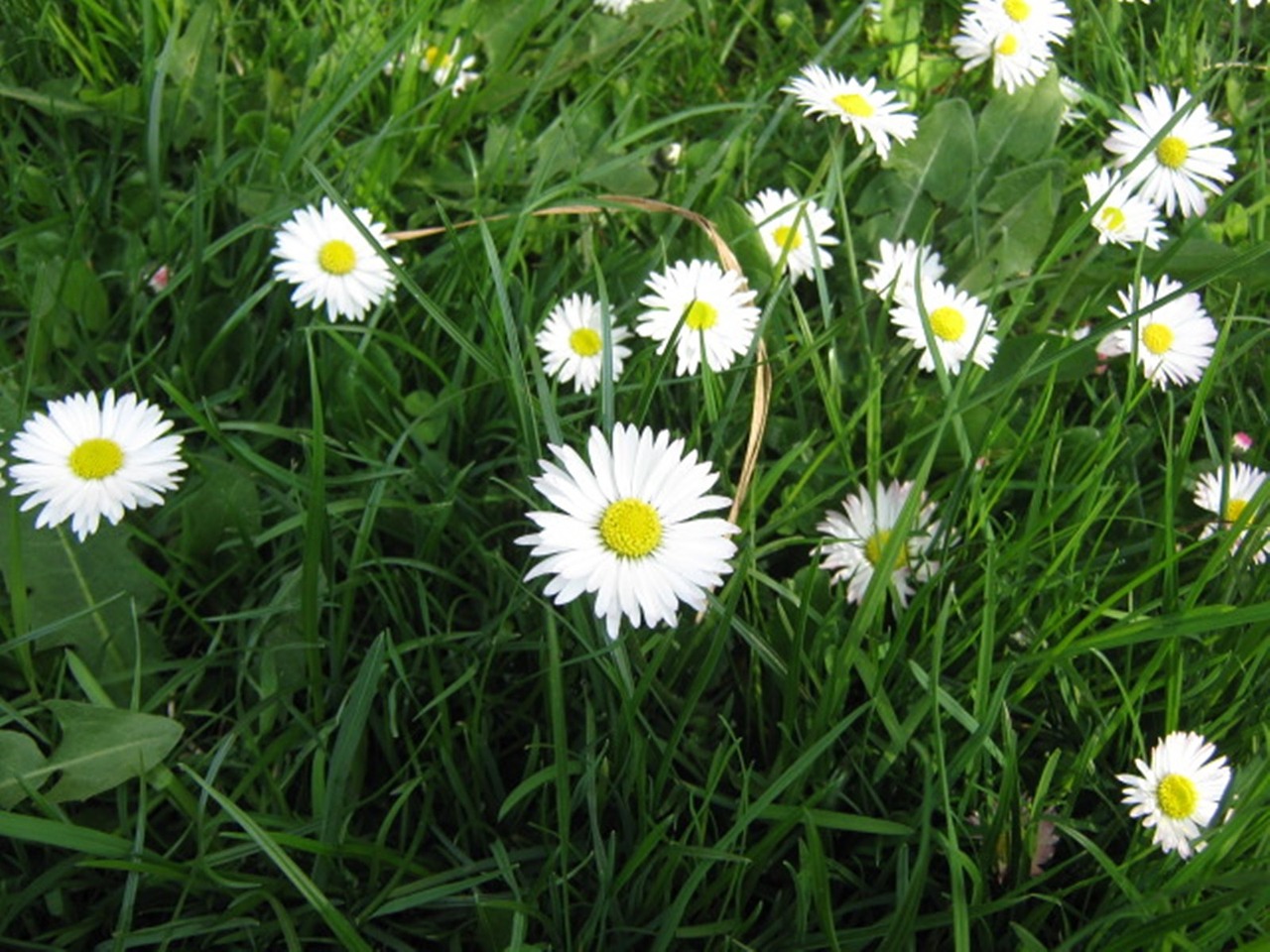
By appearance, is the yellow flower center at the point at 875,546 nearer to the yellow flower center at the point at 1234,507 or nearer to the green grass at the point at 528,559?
the green grass at the point at 528,559

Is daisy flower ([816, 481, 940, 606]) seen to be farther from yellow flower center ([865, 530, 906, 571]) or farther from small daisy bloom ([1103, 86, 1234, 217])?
small daisy bloom ([1103, 86, 1234, 217])

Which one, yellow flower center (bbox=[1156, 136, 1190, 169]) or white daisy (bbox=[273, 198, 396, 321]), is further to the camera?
yellow flower center (bbox=[1156, 136, 1190, 169])

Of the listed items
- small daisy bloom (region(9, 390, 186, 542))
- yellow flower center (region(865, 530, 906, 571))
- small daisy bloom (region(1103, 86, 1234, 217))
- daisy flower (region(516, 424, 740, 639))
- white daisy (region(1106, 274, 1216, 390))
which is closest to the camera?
daisy flower (region(516, 424, 740, 639))

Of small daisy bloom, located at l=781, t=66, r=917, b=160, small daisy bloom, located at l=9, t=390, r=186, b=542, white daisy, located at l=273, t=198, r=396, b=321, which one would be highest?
small daisy bloom, located at l=781, t=66, r=917, b=160

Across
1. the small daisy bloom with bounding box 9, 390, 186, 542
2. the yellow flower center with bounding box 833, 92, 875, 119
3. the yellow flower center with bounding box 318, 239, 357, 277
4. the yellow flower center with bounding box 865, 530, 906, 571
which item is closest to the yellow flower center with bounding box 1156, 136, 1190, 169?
the yellow flower center with bounding box 833, 92, 875, 119

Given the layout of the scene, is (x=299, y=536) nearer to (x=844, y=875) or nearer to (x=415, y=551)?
(x=415, y=551)

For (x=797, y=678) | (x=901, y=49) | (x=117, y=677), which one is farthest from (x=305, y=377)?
(x=901, y=49)

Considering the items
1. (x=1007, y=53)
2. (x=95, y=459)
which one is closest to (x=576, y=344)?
(x=95, y=459)
